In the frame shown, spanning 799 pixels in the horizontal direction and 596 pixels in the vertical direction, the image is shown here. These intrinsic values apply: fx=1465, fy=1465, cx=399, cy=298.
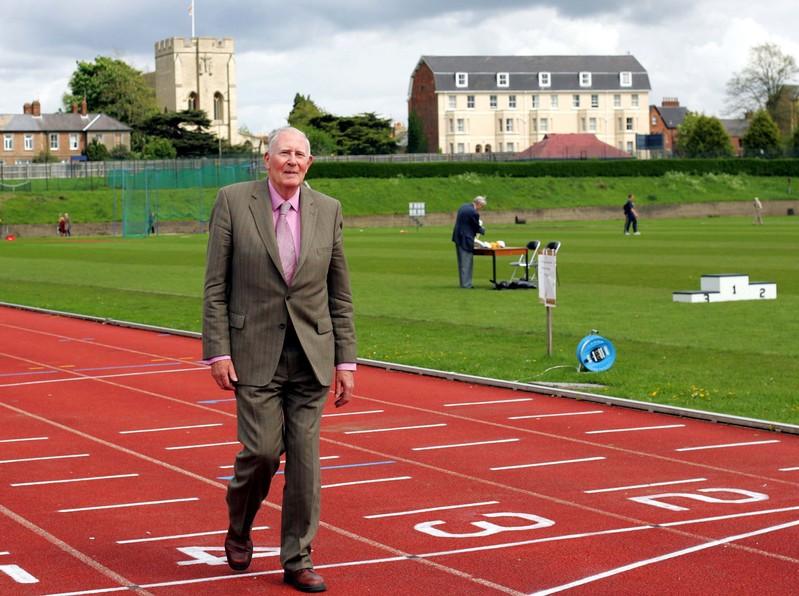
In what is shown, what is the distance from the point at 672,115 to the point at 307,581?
581 ft

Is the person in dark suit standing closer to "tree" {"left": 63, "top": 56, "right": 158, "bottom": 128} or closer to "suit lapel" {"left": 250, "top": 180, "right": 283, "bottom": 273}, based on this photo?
"suit lapel" {"left": 250, "top": 180, "right": 283, "bottom": 273}

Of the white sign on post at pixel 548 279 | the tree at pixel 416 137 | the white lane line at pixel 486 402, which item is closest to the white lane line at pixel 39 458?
the white lane line at pixel 486 402

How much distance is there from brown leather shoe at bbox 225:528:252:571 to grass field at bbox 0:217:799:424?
6.94 m

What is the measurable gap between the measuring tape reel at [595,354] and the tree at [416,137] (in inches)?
4912

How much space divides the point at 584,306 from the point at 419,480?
16502 mm

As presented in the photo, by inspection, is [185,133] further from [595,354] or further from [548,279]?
[595,354]

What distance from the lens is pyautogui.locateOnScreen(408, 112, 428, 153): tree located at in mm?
142000

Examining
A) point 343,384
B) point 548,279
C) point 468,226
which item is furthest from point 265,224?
point 468,226

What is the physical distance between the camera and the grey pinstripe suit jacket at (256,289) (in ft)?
23.7

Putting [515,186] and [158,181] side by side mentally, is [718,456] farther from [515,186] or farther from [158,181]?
[515,186]

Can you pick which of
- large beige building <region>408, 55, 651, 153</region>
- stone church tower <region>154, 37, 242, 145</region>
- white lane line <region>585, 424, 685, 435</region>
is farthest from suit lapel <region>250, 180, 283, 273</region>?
stone church tower <region>154, 37, 242, 145</region>

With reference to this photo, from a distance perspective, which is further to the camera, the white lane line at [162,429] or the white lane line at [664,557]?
the white lane line at [162,429]

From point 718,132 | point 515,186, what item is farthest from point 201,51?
point 515,186

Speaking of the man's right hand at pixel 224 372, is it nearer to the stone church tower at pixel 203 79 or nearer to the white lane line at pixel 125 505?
the white lane line at pixel 125 505
